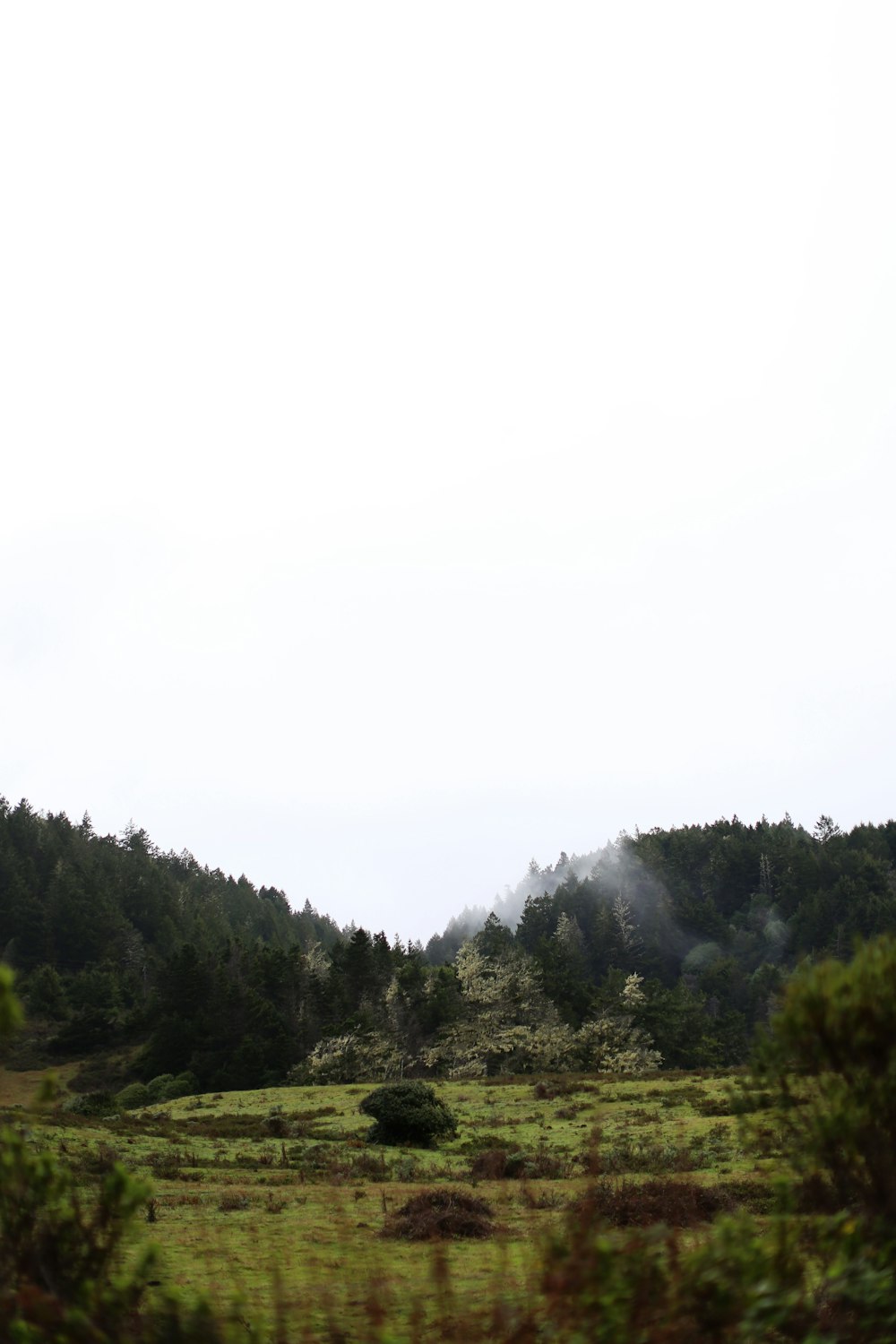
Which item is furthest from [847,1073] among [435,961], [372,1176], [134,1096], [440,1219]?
[435,961]

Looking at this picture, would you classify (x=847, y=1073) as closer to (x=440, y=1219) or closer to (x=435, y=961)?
(x=440, y=1219)

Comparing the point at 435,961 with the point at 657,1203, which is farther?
the point at 435,961

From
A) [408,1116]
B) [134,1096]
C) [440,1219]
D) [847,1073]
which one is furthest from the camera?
[134,1096]

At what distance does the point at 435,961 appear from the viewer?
192 m

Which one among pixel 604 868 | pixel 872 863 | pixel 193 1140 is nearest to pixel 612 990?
pixel 193 1140

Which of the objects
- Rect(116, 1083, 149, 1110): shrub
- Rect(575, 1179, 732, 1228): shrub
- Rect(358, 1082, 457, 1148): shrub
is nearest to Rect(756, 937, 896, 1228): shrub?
Rect(575, 1179, 732, 1228): shrub

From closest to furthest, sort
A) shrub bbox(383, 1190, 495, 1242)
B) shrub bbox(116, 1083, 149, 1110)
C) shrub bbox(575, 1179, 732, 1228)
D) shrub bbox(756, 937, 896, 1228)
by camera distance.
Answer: shrub bbox(756, 937, 896, 1228) < shrub bbox(575, 1179, 732, 1228) < shrub bbox(383, 1190, 495, 1242) < shrub bbox(116, 1083, 149, 1110)

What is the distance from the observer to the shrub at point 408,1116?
107 ft

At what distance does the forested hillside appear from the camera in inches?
2510

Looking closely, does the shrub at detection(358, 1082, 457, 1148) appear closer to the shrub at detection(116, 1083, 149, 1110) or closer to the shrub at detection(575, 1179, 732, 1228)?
the shrub at detection(575, 1179, 732, 1228)

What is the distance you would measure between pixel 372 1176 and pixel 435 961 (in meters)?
172

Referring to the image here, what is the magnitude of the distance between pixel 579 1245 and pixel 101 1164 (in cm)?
1816

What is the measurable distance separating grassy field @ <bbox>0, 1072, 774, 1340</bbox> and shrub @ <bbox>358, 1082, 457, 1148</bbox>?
918 mm

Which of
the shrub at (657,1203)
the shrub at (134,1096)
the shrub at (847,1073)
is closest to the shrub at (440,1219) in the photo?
the shrub at (657,1203)
